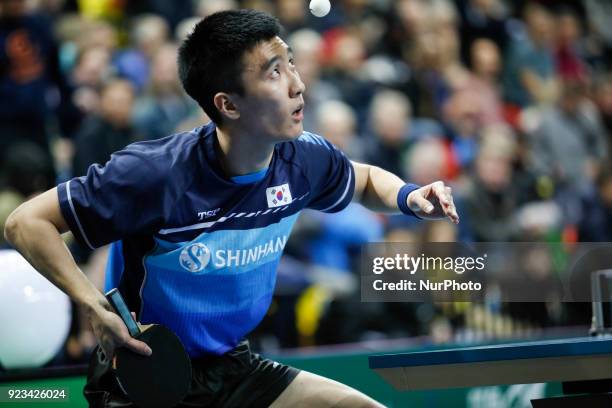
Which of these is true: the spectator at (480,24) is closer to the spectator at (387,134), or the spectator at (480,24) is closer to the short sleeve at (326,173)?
the spectator at (387,134)

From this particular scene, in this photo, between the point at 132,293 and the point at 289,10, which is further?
the point at 289,10

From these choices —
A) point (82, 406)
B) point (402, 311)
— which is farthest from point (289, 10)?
point (82, 406)

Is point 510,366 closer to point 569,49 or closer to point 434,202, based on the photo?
point 434,202

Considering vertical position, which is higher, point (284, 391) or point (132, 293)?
point (132, 293)

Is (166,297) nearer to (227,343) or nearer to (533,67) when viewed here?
(227,343)

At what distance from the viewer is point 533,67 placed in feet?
29.7

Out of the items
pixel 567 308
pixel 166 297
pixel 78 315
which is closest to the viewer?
pixel 166 297

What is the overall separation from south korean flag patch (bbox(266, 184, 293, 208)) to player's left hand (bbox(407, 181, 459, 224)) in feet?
1.28

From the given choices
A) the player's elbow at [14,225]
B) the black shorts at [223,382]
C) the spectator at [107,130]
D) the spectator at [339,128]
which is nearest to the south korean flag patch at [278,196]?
the black shorts at [223,382]

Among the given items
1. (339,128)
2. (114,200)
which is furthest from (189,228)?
(339,128)

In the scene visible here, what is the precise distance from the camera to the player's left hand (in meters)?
3.00

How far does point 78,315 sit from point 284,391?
68.9 inches

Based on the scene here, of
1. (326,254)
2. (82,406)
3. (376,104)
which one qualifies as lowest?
(82,406)

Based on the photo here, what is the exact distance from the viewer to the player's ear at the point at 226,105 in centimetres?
316
